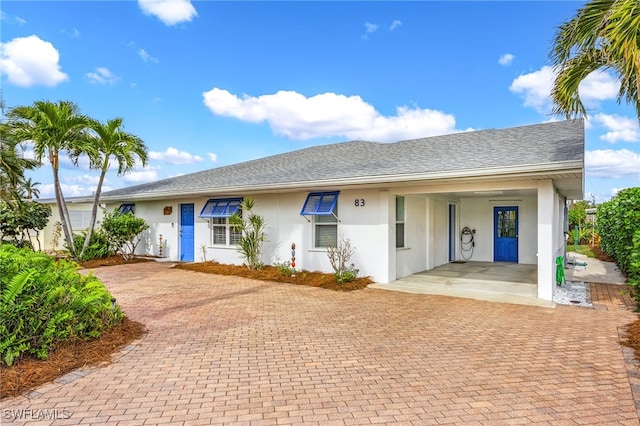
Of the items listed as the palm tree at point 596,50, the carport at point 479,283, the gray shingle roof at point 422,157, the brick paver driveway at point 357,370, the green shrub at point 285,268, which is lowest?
the brick paver driveway at point 357,370

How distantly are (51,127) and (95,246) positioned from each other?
485cm

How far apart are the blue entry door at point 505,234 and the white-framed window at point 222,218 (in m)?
9.97

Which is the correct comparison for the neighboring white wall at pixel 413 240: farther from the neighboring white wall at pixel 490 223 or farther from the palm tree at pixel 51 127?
the palm tree at pixel 51 127

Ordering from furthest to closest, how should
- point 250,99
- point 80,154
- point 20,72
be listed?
point 250,99 → point 80,154 → point 20,72

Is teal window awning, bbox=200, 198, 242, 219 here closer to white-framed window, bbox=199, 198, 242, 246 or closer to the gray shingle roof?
white-framed window, bbox=199, 198, 242, 246

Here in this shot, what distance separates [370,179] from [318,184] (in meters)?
1.61

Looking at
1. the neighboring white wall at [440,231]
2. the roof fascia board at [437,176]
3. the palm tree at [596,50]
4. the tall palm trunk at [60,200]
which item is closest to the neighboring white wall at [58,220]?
the tall palm trunk at [60,200]

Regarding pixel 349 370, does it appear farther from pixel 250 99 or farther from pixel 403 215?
pixel 250 99

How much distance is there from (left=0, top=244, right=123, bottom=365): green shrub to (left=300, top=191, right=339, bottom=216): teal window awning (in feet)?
20.4

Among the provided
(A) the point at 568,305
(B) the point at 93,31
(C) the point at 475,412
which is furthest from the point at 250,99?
(C) the point at 475,412

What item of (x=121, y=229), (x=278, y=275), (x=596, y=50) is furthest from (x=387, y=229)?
(x=121, y=229)

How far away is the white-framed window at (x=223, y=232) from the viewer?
43.9ft

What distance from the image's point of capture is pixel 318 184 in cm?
1012

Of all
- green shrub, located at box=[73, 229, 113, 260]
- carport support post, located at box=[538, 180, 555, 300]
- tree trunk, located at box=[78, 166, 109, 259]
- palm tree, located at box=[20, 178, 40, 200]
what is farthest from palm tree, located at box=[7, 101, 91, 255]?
carport support post, located at box=[538, 180, 555, 300]
